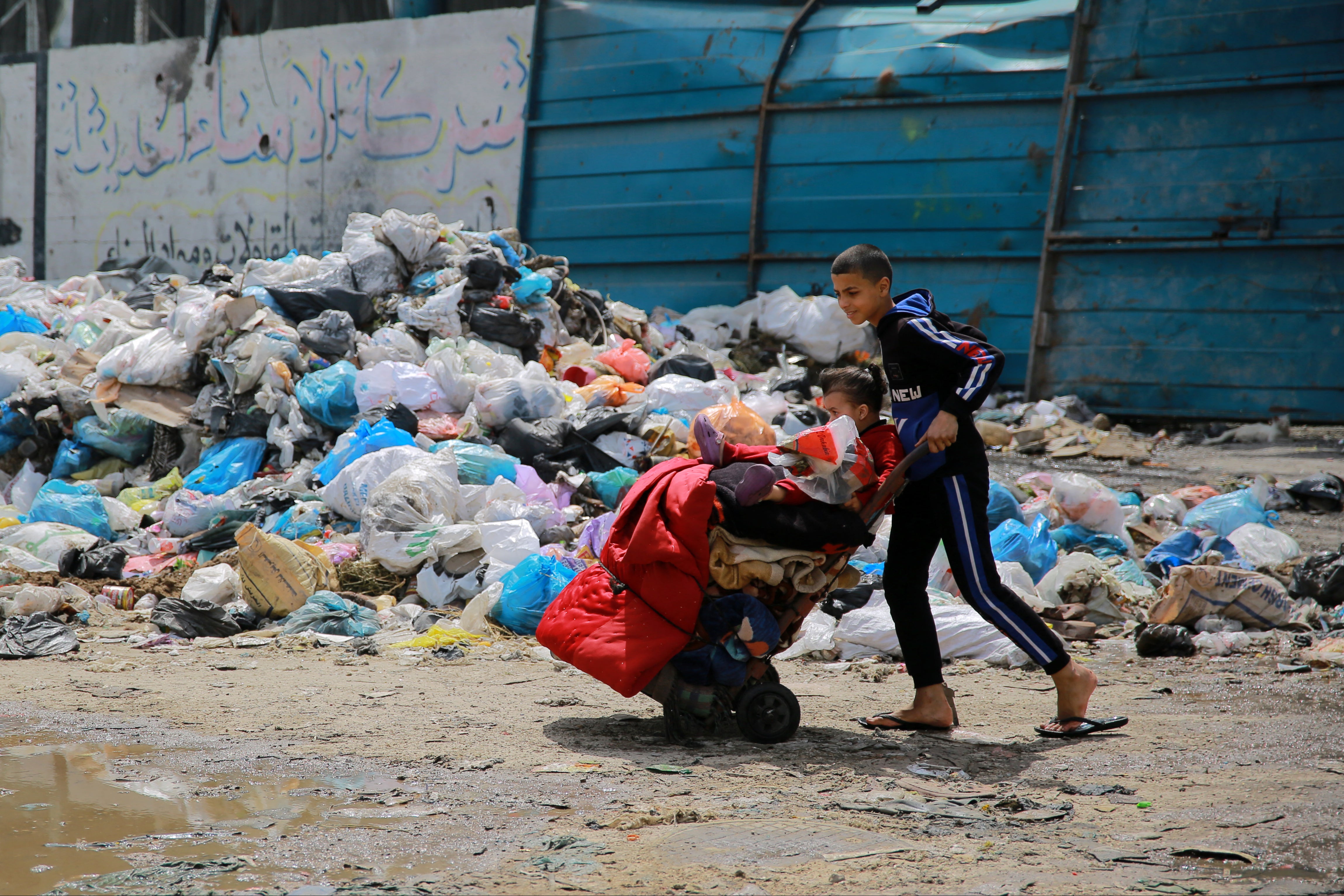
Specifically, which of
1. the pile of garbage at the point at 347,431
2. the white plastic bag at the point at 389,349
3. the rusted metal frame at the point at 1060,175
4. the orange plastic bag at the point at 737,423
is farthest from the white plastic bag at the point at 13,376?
the rusted metal frame at the point at 1060,175

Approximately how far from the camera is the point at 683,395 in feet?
21.7

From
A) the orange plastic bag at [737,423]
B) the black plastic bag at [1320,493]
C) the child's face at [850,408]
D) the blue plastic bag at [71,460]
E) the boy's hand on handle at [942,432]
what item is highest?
the child's face at [850,408]

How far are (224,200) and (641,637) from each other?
1219 centimetres

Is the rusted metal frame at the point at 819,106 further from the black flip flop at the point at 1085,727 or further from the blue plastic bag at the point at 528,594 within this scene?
Result: the black flip flop at the point at 1085,727

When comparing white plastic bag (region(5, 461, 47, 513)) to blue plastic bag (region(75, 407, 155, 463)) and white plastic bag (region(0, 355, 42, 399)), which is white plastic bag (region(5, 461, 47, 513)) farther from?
white plastic bag (region(0, 355, 42, 399))

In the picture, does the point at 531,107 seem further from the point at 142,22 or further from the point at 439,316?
the point at 142,22

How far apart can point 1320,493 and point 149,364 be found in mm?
6708

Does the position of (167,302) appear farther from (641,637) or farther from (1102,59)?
(1102,59)

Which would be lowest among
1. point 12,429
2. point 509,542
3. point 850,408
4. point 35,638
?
point 35,638

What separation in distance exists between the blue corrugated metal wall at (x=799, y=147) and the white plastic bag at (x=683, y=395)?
319 cm

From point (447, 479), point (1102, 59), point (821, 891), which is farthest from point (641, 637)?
point (1102, 59)

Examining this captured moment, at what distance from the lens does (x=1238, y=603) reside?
445 cm

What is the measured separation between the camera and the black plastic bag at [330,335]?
266 inches

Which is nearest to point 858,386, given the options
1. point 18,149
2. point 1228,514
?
point 1228,514
